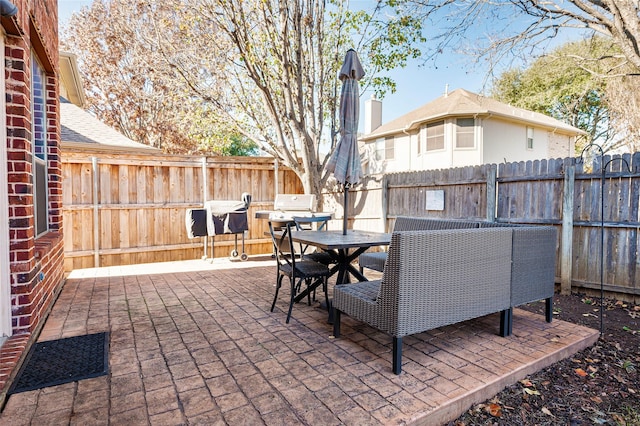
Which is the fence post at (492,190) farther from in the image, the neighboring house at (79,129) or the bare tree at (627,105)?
the bare tree at (627,105)

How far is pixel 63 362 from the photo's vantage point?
8.10ft

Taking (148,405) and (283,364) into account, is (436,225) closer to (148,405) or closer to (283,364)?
(283,364)

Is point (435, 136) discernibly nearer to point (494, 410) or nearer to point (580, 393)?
point (580, 393)

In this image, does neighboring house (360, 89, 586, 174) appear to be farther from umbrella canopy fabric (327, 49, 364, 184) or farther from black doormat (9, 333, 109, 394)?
black doormat (9, 333, 109, 394)

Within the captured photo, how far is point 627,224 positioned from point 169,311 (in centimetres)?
513

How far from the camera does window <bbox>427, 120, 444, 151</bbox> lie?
1289 cm

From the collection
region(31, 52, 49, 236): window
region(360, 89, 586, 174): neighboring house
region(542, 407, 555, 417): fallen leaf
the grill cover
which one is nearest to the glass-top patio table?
region(542, 407, 555, 417): fallen leaf

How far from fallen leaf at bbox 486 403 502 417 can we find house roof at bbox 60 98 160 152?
24.2 feet

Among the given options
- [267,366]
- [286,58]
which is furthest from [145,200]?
[267,366]

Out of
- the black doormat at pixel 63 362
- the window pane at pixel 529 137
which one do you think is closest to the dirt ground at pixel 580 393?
the black doormat at pixel 63 362

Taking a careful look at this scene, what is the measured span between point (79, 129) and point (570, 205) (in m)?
8.82

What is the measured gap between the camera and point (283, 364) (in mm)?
2414

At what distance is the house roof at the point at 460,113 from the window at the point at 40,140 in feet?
36.1

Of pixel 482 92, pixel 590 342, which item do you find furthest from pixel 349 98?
pixel 482 92
